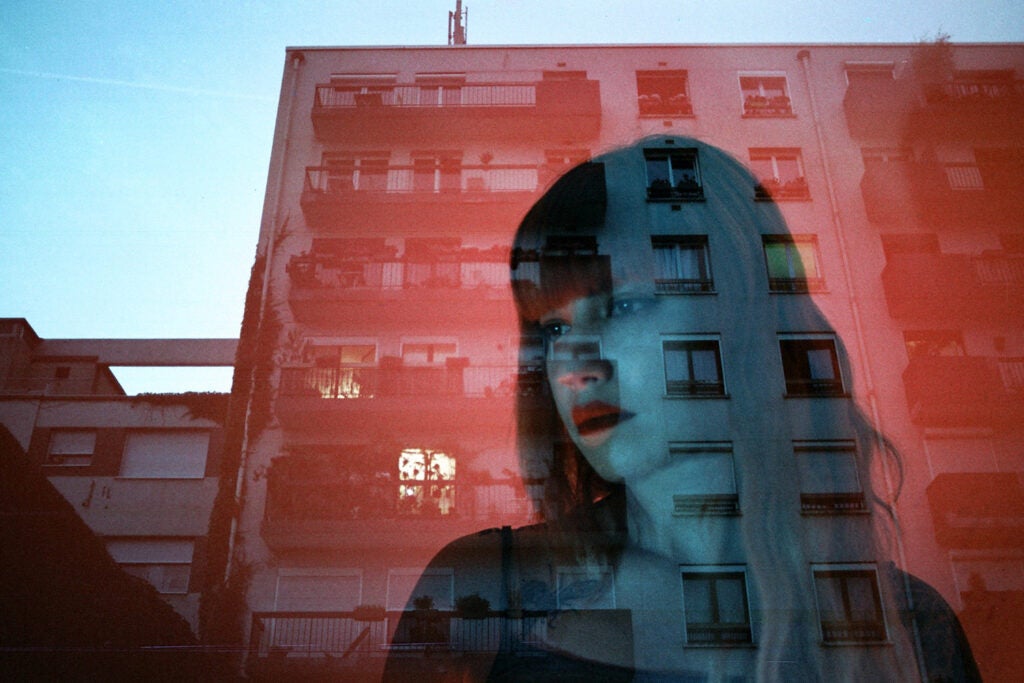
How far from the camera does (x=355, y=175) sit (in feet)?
19.1

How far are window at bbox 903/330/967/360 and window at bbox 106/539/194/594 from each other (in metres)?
5.41

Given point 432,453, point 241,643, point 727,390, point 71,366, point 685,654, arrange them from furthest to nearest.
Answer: point 71,366 < point 432,453 < point 241,643 < point 727,390 < point 685,654

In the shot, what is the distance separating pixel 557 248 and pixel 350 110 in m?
4.74

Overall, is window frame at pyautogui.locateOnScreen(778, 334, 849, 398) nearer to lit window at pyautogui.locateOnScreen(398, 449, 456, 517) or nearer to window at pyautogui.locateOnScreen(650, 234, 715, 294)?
window at pyautogui.locateOnScreen(650, 234, 715, 294)

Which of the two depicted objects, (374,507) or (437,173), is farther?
(437,173)

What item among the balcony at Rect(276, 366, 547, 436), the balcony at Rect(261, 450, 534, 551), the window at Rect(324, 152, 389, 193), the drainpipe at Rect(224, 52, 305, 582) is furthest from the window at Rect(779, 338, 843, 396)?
the window at Rect(324, 152, 389, 193)

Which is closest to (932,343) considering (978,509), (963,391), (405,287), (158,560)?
(963,391)

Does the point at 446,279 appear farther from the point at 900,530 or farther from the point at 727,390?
the point at 900,530

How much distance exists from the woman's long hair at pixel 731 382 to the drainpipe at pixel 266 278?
330 centimetres

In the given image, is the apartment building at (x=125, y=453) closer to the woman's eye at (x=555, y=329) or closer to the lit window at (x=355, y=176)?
the lit window at (x=355, y=176)

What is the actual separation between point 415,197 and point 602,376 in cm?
437

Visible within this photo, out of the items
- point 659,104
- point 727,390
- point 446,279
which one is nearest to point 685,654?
point 727,390

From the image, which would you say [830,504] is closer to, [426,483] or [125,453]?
[426,483]

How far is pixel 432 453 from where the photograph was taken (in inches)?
202
